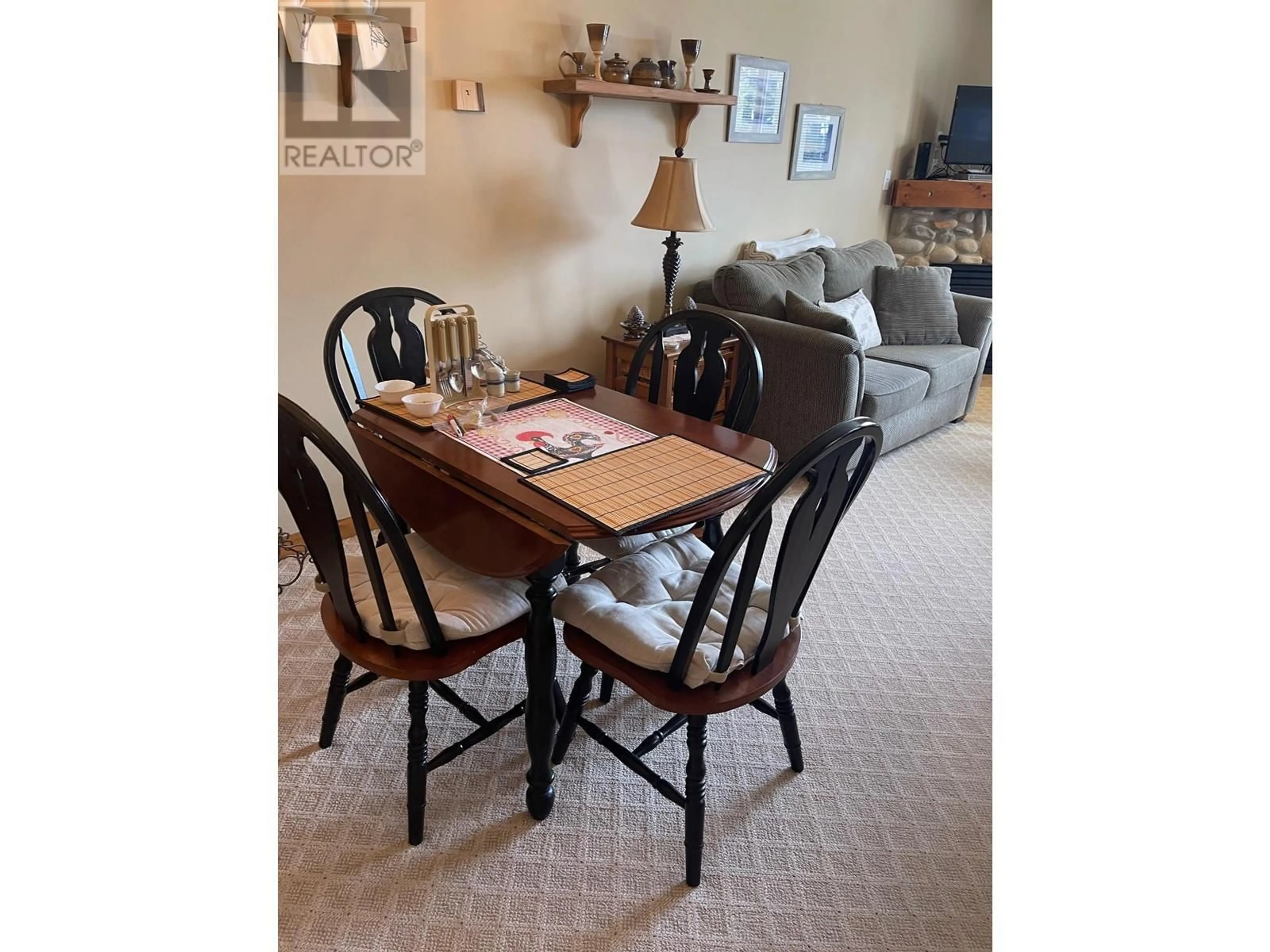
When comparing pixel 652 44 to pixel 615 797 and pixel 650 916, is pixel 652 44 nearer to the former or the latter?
pixel 615 797

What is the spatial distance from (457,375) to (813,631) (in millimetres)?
1345

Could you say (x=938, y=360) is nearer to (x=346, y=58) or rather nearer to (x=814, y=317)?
(x=814, y=317)

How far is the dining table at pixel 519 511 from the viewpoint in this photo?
1.57m

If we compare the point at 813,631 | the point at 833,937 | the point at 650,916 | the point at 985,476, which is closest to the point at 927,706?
the point at 813,631

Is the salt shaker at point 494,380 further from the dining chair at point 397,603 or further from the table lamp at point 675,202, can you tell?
the table lamp at point 675,202

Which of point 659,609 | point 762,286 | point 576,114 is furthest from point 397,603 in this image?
point 762,286

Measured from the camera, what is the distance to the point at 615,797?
1912 millimetres

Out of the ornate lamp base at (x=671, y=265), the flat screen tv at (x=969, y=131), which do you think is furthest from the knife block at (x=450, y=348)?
the flat screen tv at (x=969, y=131)

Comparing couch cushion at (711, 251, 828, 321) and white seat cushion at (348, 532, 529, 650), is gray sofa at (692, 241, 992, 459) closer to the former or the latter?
couch cushion at (711, 251, 828, 321)

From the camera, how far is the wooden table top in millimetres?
1539

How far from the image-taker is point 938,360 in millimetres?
4168

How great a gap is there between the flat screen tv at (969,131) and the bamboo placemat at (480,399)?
4.32 meters

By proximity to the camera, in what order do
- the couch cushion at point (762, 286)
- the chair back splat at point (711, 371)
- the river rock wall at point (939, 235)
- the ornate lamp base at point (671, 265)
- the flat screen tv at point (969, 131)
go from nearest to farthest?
the chair back splat at point (711, 371), the ornate lamp base at point (671, 265), the couch cushion at point (762, 286), the flat screen tv at point (969, 131), the river rock wall at point (939, 235)

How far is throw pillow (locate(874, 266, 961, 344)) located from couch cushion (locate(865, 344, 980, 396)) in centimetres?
5
